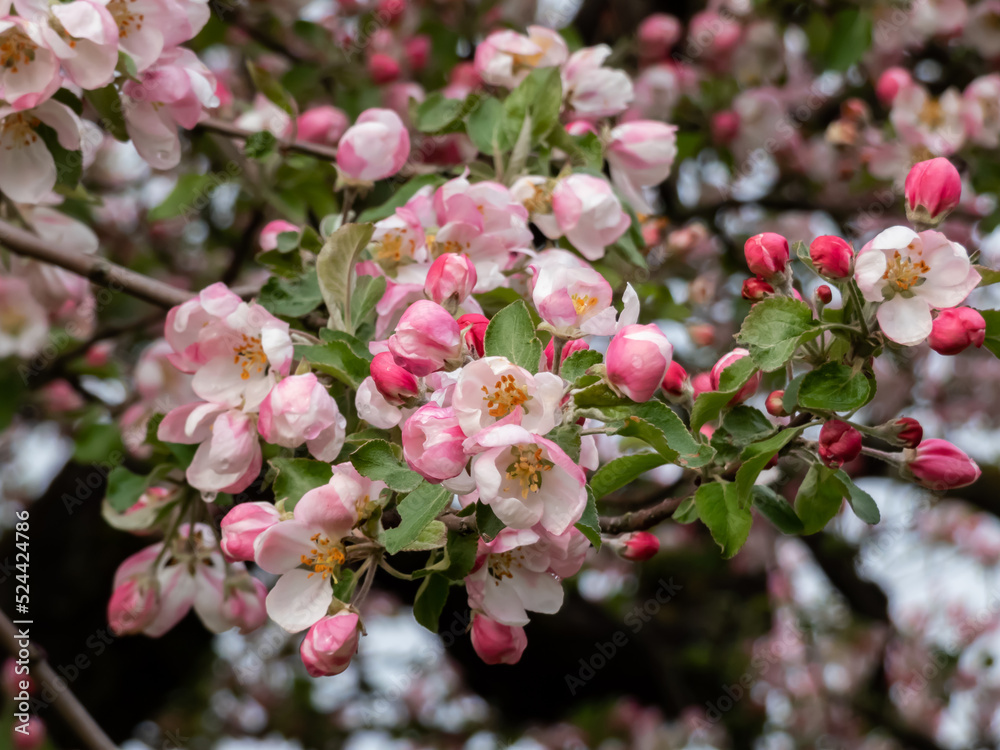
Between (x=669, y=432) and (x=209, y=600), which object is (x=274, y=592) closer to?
(x=669, y=432)

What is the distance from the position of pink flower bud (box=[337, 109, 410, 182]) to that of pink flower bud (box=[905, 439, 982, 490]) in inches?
28.0

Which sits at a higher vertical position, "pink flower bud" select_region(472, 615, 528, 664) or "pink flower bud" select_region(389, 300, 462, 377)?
"pink flower bud" select_region(389, 300, 462, 377)

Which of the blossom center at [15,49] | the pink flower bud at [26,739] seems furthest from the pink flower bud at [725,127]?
the pink flower bud at [26,739]

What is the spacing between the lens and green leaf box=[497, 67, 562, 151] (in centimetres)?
116

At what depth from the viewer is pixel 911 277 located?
757 millimetres

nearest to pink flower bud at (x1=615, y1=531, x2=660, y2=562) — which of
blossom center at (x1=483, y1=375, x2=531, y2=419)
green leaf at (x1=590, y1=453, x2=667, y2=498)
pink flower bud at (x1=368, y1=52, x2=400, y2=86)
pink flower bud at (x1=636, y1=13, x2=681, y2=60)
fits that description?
green leaf at (x1=590, y1=453, x2=667, y2=498)

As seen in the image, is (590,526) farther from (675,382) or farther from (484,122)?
(484,122)

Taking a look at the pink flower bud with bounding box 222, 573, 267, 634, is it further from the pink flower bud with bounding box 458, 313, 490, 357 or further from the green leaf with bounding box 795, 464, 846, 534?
the green leaf with bounding box 795, 464, 846, 534

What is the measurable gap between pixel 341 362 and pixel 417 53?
1564mm

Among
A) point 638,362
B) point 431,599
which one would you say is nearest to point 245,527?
point 431,599

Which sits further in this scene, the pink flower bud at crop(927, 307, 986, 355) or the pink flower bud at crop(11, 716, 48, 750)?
the pink flower bud at crop(11, 716, 48, 750)

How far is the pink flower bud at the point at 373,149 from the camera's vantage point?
110cm

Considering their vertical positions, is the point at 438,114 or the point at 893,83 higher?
the point at 438,114

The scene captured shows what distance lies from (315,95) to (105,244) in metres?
1.29
